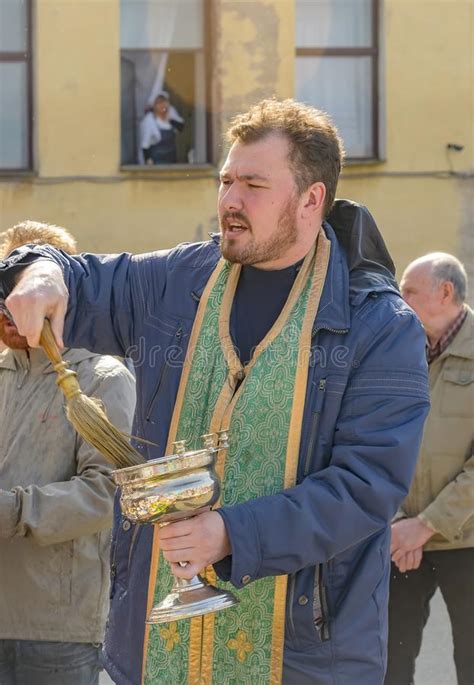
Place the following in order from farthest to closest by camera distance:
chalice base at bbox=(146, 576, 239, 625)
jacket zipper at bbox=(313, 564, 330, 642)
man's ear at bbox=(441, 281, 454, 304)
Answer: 1. man's ear at bbox=(441, 281, 454, 304)
2. jacket zipper at bbox=(313, 564, 330, 642)
3. chalice base at bbox=(146, 576, 239, 625)

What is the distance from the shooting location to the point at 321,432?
11.1 feet

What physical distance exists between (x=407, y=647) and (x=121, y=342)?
8.74 ft

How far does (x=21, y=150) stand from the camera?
14461 mm

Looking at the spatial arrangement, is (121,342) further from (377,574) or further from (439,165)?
(439,165)

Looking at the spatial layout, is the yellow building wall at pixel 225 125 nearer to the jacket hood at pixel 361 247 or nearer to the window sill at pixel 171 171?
the window sill at pixel 171 171

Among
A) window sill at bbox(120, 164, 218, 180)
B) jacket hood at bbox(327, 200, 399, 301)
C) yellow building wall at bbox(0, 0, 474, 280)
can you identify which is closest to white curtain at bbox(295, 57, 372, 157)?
yellow building wall at bbox(0, 0, 474, 280)

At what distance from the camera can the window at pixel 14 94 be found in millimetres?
14195

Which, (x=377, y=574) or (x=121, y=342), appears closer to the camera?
(x=377, y=574)

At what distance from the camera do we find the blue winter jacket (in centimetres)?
321

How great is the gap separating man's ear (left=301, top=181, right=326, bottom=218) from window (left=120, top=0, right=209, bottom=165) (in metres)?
11.1

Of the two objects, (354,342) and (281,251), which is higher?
(281,251)

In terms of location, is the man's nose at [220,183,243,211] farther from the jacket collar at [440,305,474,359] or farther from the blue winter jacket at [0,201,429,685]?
the jacket collar at [440,305,474,359]

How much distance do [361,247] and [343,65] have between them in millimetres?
11562

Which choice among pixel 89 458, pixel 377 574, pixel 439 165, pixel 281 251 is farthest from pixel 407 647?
pixel 439 165
